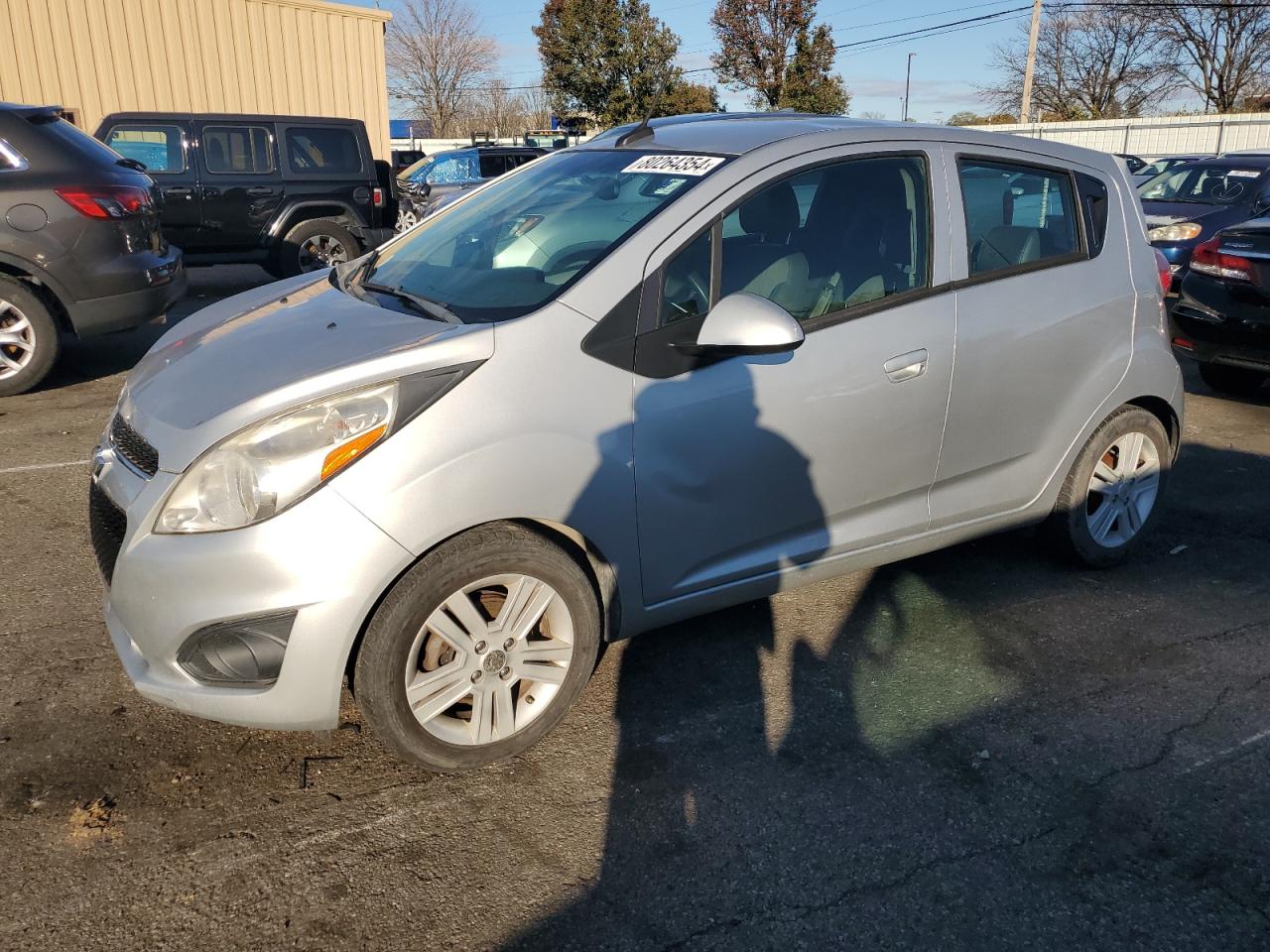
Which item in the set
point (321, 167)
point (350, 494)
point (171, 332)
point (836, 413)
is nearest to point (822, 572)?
point (836, 413)

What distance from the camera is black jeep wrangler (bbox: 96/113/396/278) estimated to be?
36.0 ft

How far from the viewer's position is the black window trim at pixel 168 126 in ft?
35.6

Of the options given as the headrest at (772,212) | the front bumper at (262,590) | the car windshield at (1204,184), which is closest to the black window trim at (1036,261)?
the headrest at (772,212)

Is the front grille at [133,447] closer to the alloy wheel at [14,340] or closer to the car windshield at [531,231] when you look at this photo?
the car windshield at [531,231]

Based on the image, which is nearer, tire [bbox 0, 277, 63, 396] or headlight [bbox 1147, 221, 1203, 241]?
tire [bbox 0, 277, 63, 396]

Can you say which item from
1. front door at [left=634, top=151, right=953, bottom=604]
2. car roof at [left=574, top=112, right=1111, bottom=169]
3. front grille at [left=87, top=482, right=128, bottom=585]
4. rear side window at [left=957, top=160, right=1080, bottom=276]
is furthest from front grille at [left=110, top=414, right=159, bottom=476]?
rear side window at [left=957, top=160, right=1080, bottom=276]

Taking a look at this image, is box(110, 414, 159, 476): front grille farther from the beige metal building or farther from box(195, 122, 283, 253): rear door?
the beige metal building

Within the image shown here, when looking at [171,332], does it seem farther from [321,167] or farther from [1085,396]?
[321,167]

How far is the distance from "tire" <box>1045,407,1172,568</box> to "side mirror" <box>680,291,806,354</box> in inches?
70.9

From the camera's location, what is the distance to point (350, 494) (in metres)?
2.52

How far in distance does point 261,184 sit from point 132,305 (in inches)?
191

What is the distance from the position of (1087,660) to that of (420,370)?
257 centimetres

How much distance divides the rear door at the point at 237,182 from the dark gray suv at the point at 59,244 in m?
4.13

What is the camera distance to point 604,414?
112 inches
